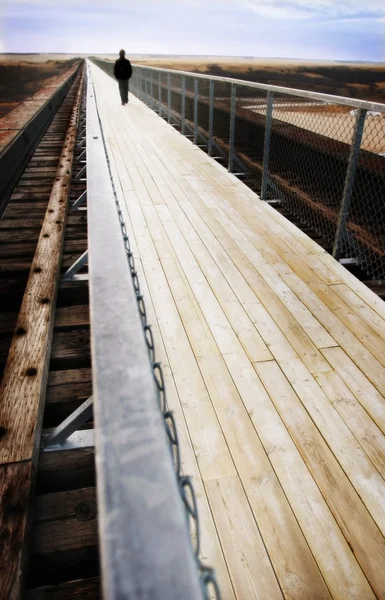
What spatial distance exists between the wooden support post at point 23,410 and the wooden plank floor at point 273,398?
67 cm

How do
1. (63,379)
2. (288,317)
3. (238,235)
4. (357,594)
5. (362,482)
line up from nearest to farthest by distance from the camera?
(357,594) → (362,482) → (63,379) → (288,317) → (238,235)

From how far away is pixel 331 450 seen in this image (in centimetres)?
206

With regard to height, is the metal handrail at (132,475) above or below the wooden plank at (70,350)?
above

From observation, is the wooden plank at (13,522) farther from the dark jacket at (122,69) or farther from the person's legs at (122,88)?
the person's legs at (122,88)

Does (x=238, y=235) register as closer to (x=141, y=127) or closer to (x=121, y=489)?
(x=121, y=489)

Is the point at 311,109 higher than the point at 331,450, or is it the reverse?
the point at 311,109

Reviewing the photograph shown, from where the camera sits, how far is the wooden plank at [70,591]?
154 centimetres

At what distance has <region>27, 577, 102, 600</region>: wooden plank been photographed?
1539mm

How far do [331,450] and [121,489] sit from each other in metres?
1.59

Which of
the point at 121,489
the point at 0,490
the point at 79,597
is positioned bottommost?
the point at 79,597

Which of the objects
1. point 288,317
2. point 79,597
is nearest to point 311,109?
point 288,317

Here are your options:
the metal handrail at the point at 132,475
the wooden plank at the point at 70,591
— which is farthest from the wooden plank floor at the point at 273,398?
the metal handrail at the point at 132,475

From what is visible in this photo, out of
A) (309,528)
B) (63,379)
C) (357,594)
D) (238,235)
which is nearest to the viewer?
(357,594)

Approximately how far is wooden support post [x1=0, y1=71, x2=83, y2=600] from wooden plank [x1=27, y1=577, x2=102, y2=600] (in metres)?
0.12
